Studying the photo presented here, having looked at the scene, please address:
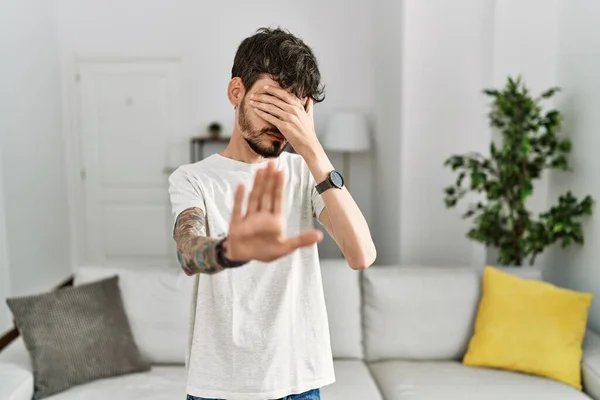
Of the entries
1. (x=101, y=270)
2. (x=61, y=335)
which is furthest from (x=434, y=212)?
(x=61, y=335)

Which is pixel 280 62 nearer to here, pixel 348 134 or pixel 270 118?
pixel 270 118

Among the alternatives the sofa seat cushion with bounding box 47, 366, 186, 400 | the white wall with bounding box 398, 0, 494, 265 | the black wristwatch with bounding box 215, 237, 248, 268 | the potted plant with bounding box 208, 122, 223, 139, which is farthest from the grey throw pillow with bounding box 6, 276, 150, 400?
the potted plant with bounding box 208, 122, 223, 139

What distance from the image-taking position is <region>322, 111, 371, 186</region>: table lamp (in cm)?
483

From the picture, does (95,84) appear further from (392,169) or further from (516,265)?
(516,265)

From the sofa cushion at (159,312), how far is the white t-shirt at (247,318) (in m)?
1.42

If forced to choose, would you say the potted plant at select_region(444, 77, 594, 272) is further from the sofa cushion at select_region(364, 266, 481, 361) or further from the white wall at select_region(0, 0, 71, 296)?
the white wall at select_region(0, 0, 71, 296)

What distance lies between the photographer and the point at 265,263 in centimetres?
118

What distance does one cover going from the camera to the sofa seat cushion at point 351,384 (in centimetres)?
234

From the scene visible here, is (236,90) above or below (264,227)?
above

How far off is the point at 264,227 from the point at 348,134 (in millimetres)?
4098

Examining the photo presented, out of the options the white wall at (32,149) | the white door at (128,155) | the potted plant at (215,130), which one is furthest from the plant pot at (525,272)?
the white door at (128,155)

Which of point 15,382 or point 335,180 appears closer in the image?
point 335,180

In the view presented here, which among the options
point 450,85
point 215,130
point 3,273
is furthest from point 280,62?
point 215,130

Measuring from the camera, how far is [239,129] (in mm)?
1201
